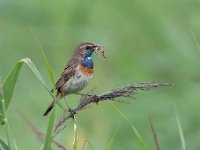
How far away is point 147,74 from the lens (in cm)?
817

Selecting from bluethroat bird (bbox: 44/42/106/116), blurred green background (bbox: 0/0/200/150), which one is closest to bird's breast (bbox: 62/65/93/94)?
bluethroat bird (bbox: 44/42/106/116)

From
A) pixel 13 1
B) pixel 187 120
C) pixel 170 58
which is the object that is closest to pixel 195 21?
pixel 170 58

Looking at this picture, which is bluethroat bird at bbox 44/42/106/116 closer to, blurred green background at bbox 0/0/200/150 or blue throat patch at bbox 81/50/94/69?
blue throat patch at bbox 81/50/94/69

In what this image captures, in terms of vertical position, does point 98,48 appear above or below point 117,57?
below

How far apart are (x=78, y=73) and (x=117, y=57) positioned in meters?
2.26

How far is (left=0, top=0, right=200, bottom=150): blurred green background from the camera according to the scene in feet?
24.9

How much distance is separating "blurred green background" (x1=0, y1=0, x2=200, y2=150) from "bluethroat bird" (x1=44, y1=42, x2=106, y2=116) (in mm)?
726

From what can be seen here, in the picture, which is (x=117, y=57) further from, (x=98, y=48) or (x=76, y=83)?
(x=98, y=48)

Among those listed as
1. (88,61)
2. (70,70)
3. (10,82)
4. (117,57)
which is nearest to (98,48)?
(88,61)

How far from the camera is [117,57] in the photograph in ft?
28.0

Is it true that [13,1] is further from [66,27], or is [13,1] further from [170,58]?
[170,58]

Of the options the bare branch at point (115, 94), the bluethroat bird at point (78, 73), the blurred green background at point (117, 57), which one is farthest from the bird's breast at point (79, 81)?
the bare branch at point (115, 94)

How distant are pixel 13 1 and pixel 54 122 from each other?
3987mm

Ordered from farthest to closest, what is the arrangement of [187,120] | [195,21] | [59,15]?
1. [59,15]
2. [195,21]
3. [187,120]
